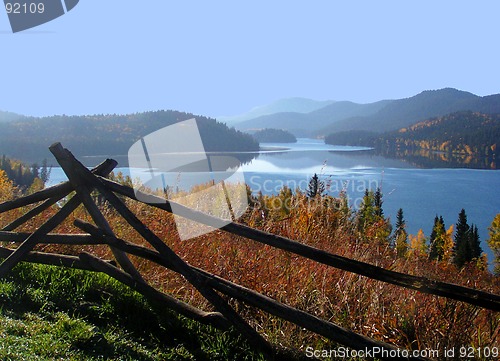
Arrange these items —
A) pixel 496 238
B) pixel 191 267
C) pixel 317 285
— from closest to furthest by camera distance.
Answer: pixel 191 267 → pixel 317 285 → pixel 496 238

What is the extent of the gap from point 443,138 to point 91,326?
637ft

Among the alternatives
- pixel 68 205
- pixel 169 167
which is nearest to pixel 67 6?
pixel 169 167

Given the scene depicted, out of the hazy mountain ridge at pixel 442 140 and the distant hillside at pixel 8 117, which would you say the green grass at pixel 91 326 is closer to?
the distant hillside at pixel 8 117

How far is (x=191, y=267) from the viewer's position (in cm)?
352

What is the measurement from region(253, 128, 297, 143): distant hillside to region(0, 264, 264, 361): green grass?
11333 cm

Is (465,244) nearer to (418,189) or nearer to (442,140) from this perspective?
(418,189)

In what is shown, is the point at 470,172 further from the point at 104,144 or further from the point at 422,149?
the point at 104,144

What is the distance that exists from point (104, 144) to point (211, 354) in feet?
240

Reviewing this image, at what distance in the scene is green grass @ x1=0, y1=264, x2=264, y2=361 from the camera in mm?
2982

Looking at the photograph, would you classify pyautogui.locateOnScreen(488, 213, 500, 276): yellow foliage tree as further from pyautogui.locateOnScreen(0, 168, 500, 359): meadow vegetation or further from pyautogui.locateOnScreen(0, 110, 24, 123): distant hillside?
pyautogui.locateOnScreen(0, 110, 24, 123): distant hillside

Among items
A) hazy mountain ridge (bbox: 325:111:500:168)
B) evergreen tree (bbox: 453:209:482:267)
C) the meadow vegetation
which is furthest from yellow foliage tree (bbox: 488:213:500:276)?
hazy mountain ridge (bbox: 325:111:500:168)

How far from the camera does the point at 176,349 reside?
127 inches

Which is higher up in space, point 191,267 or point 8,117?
point 8,117

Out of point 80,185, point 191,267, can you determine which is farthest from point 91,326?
point 80,185
